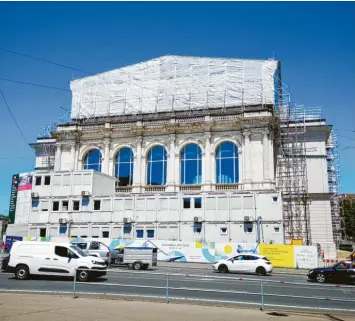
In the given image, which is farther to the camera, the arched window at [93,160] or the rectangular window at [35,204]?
the arched window at [93,160]

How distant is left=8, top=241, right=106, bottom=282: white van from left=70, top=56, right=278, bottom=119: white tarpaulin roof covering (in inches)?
1368

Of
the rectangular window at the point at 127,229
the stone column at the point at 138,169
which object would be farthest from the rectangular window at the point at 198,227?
the stone column at the point at 138,169

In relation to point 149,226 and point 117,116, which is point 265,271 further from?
point 117,116

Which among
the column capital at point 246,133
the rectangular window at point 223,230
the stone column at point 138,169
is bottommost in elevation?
the rectangular window at point 223,230

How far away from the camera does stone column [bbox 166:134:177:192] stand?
47.1 m

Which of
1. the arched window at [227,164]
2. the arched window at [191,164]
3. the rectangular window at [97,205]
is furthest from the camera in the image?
the arched window at [191,164]

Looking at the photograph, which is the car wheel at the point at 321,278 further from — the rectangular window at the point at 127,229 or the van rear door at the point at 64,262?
the rectangular window at the point at 127,229

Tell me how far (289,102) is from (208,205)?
66.6ft

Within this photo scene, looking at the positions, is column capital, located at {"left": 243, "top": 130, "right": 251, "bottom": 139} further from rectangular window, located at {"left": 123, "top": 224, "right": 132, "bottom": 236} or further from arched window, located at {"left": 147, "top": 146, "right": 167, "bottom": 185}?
rectangular window, located at {"left": 123, "top": 224, "right": 132, "bottom": 236}

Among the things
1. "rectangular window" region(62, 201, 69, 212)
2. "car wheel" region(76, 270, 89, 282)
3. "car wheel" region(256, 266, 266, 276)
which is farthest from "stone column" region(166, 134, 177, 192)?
"car wheel" region(76, 270, 89, 282)

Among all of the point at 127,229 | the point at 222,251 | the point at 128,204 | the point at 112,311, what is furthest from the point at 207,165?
the point at 112,311

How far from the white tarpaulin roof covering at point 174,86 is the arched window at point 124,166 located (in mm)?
6440

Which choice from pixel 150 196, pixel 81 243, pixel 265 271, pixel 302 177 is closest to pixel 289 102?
pixel 302 177

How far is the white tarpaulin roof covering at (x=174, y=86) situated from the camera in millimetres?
50125
